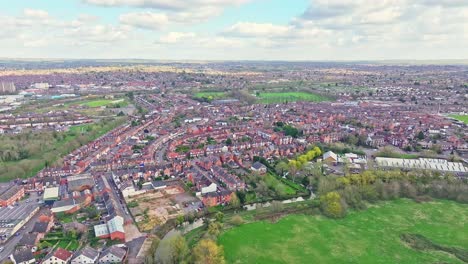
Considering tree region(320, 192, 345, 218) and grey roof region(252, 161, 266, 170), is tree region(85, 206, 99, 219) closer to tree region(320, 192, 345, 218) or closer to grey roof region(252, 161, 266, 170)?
grey roof region(252, 161, 266, 170)

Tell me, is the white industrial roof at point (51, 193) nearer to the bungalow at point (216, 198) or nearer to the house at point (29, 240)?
the house at point (29, 240)

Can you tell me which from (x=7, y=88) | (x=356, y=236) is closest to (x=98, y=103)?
(x=7, y=88)

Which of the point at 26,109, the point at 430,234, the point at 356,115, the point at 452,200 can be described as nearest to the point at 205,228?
the point at 430,234

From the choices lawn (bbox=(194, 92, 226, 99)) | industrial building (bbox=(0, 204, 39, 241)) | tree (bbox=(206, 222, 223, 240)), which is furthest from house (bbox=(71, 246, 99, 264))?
lawn (bbox=(194, 92, 226, 99))

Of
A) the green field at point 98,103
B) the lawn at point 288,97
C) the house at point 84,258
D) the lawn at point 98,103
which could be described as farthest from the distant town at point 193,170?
the lawn at point 288,97

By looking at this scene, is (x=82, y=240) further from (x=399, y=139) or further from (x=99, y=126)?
(x=399, y=139)

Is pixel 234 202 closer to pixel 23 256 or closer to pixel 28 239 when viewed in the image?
pixel 28 239
